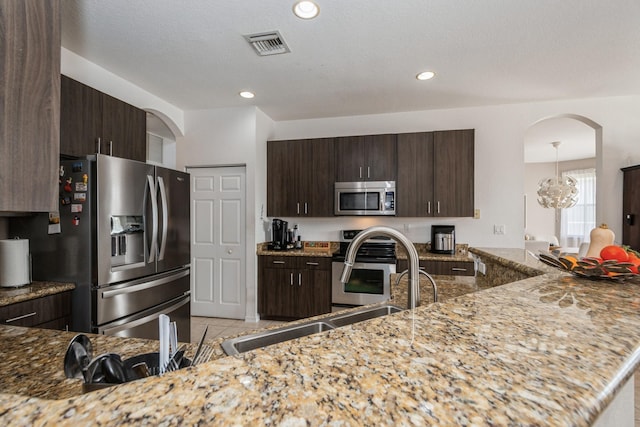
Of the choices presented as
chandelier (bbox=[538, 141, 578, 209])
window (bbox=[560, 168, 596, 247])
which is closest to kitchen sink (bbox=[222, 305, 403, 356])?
chandelier (bbox=[538, 141, 578, 209])

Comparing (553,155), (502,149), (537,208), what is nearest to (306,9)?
(502,149)

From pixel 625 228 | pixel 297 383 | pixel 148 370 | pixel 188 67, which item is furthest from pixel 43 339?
pixel 625 228

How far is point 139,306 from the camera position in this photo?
236 centimetres

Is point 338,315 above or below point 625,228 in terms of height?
below

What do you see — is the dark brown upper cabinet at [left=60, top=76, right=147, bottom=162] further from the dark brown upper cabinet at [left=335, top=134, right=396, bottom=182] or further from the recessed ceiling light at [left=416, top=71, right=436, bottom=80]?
the recessed ceiling light at [left=416, top=71, right=436, bottom=80]

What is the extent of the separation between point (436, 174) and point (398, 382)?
3448 mm

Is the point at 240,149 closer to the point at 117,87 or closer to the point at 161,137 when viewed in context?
the point at 117,87

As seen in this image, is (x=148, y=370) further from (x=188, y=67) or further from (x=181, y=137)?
(x=181, y=137)

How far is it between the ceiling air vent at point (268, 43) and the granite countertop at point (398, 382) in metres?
2.25

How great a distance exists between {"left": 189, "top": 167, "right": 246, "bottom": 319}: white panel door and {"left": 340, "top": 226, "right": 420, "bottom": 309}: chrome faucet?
3.07m

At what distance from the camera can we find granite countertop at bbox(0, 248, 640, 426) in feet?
1.22

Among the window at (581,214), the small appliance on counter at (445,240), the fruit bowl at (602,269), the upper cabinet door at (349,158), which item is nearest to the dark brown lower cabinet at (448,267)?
the small appliance on counter at (445,240)

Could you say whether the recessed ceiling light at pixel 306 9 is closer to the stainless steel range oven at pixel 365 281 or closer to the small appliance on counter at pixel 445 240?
the stainless steel range oven at pixel 365 281

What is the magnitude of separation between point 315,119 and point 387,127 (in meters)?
0.99
